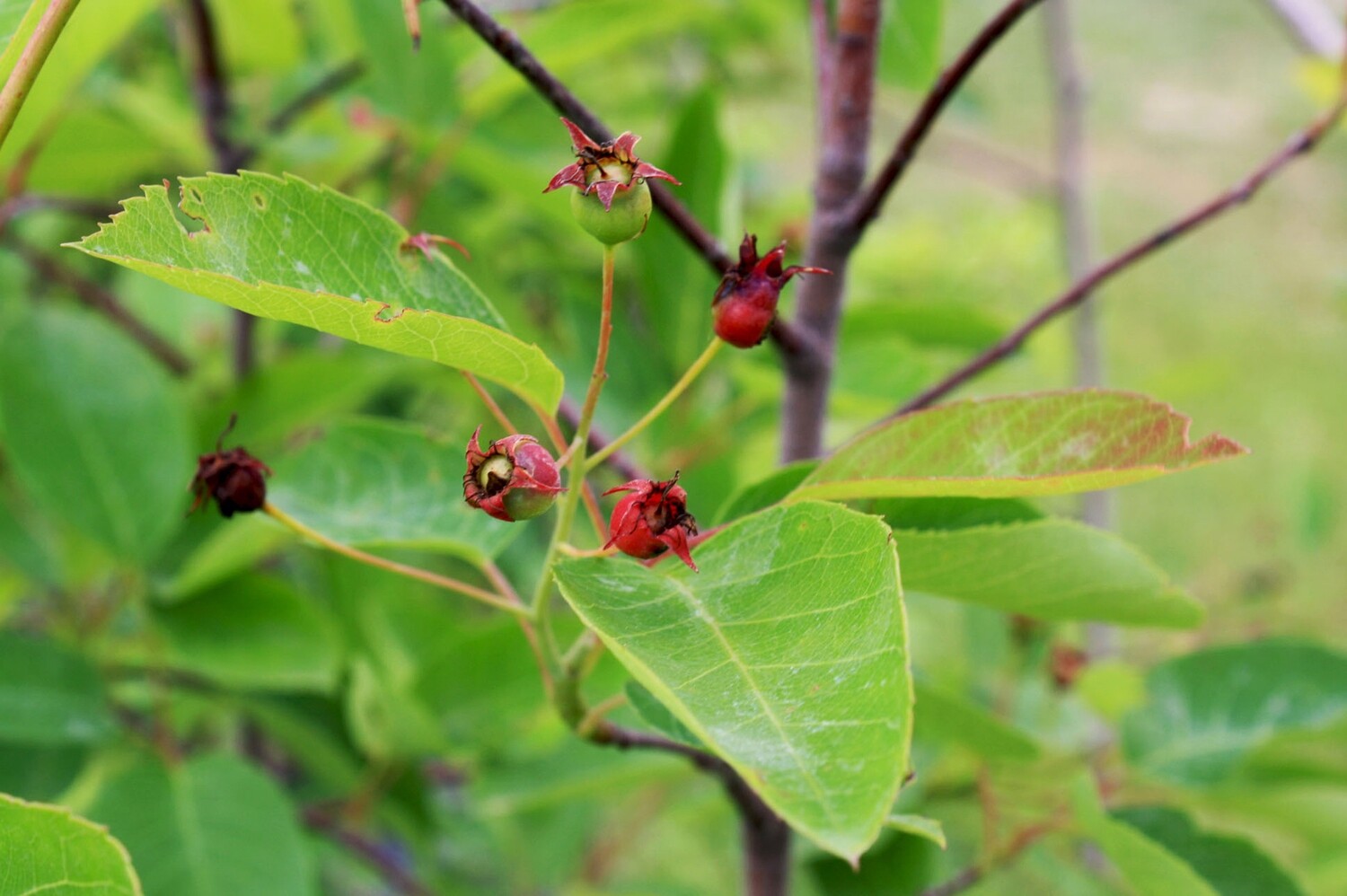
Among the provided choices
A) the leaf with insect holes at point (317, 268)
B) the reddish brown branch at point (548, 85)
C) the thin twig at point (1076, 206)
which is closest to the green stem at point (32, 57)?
the leaf with insect holes at point (317, 268)

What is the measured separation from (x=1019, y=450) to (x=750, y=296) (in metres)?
0.11

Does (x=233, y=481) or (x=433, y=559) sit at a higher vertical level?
(x=233, y=481)

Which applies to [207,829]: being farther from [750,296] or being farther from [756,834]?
[750,296]

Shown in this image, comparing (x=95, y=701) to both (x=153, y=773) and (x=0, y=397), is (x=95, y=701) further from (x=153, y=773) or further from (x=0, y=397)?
(x=0, y=397)

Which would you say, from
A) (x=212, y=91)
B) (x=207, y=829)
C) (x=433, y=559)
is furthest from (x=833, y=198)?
(x=433, y=559)

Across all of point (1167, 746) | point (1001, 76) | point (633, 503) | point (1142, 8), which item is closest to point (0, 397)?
point (633, 503)

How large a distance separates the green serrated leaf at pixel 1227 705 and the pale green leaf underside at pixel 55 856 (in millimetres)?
717

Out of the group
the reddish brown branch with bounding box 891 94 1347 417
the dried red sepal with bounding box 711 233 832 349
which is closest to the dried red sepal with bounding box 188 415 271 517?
the dried red sepal with bounding box 711 233 832 349

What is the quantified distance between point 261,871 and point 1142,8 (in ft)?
18.0

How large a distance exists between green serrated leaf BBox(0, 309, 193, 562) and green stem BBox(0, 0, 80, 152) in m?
0.56

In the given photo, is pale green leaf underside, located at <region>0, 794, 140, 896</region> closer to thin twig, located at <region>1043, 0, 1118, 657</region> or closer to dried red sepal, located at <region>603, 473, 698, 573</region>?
dried red sepal, located at <region>603, 473, 698, 573</region>

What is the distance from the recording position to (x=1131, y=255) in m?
0.66

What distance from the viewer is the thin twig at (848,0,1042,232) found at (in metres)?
0.55

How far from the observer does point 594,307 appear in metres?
0.99
